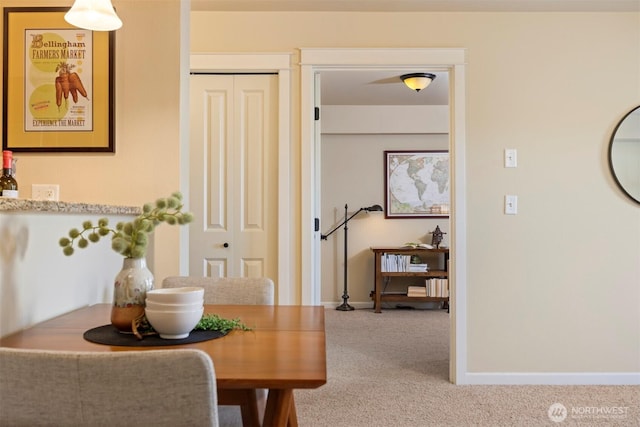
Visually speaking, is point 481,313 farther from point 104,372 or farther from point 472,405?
point 104,372

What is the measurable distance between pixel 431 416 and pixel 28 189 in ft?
7.07

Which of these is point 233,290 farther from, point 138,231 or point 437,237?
point 437,237

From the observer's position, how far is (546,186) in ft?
9.46

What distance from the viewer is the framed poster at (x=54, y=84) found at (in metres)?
2.18

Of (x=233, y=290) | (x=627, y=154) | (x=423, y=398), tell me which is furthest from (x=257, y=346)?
(x=627, y=154)

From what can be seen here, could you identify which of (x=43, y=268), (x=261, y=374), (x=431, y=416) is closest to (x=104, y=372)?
(x=261, y=374)

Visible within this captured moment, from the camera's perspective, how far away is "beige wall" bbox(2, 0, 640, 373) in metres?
2.88

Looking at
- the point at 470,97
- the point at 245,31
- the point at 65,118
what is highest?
the point at 245,31

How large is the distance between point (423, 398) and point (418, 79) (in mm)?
2627

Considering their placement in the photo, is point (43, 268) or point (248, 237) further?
point (248, 237)

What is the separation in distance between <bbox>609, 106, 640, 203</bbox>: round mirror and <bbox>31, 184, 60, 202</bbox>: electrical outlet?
9.64 feet

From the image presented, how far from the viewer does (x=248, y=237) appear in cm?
301

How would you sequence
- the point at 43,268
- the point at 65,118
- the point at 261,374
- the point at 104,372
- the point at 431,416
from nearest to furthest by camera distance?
the point at 104,372 < the point at 261,374 < the point at 43,268 < the point at 65,118 < the point at 431,416

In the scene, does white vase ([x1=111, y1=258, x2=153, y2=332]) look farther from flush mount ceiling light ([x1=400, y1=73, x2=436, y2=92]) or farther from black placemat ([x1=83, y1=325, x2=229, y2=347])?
flush mount ceiling light ([x1=400, y1=73, x2=436, y2=92])
